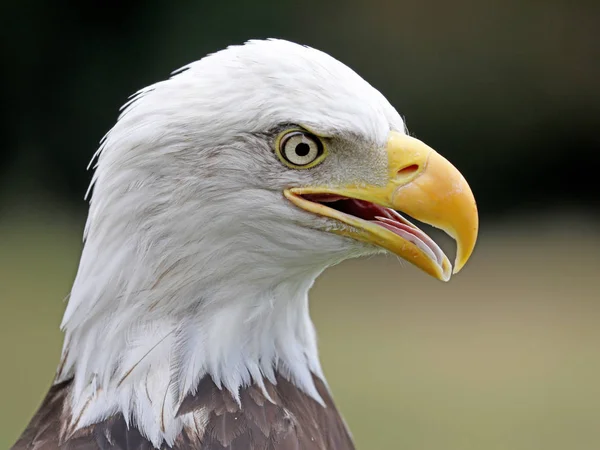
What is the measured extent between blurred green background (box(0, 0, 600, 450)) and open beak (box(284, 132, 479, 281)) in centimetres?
538

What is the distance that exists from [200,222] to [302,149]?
27 cm

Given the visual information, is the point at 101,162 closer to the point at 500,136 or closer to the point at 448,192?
the point at 448,192

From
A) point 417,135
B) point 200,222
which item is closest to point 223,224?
point 200,222

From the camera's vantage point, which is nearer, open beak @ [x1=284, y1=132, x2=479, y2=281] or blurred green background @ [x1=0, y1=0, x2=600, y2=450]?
open beak @ [x1=284, y1=132, x2=479, y2=281]

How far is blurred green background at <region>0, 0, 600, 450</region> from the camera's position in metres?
8.12

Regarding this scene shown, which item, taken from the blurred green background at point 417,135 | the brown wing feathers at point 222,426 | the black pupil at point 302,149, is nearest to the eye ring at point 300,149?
the black pupil at point 302,149

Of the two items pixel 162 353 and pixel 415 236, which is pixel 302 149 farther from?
pixel 162 353

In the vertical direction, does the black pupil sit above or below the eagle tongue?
above

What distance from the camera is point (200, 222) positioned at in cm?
212

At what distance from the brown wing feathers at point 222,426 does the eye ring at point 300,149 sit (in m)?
0.52

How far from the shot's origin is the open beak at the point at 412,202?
2.09m

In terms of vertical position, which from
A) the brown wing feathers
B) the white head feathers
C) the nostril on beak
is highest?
the nostril on beak

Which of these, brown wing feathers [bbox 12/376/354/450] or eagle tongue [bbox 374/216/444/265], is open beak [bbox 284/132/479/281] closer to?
eagle tongue [bbox 374/216/444/265]

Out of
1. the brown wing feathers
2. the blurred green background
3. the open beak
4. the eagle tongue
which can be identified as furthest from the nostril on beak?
the blurred green background
